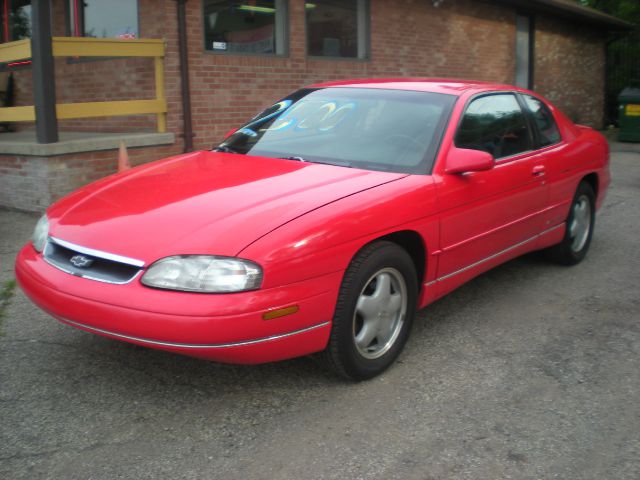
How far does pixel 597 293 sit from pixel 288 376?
2608 mm

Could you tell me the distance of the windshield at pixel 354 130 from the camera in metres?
4.07

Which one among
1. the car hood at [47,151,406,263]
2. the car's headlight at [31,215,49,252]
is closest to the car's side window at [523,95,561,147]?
the car hood at [47,151,406,263]

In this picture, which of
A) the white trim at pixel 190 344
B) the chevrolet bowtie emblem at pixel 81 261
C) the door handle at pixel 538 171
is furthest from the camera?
the door handle at pixel 538 171

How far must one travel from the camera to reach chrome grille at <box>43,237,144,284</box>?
3.11 meters

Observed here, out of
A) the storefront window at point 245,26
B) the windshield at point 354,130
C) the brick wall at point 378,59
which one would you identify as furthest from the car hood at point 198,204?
the storefront window at point 245,26

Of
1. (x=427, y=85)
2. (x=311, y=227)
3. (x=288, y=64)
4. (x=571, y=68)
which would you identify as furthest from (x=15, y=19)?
(x=571, y=68)

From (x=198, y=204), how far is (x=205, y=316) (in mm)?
698

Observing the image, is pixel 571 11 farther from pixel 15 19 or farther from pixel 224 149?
pixel 224 149

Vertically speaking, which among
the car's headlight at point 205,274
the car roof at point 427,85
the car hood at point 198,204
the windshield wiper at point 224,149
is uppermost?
the car roof at point 427,85

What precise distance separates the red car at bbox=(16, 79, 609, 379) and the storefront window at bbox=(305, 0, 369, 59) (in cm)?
602

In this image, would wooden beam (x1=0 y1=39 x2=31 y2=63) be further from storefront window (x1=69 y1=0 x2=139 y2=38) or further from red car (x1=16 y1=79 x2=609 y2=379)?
red car (x1=16 y1=79 x2=609 y2=379)

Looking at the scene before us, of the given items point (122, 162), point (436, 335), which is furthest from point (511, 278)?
point (122, 162)

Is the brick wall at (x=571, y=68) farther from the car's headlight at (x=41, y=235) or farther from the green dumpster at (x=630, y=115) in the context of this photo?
the car's headlight at (x=41, y=235)

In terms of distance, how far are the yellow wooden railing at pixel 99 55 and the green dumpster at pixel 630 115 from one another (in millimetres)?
11888
